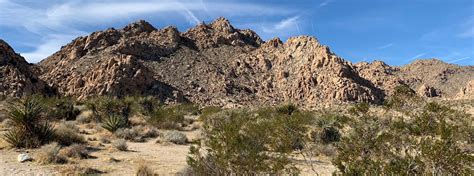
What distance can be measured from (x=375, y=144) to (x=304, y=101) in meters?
57.4

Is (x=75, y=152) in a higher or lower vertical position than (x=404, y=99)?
lower

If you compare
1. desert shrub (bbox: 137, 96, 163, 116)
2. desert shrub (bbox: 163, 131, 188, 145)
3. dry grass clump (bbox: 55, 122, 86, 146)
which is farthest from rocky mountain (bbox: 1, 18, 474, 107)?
dry grass clump (bbox: 55, 122, 86, 146)

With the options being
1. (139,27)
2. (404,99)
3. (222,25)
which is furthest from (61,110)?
A: (222,25)

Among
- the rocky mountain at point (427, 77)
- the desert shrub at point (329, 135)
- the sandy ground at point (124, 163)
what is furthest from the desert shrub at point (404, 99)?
the rocky mountain at point (427, 77)

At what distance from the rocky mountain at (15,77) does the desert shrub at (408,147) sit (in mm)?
37512

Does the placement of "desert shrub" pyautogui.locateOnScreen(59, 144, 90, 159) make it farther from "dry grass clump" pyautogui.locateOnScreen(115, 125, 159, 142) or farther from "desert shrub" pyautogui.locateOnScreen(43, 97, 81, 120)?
"desert shrub" pyautogui.locateOnScreen(43, 97, 81, 120)

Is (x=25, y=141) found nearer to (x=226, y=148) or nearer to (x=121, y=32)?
(x=226, y=148)

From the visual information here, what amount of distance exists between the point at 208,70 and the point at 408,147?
64323mm

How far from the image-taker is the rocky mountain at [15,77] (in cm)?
4322

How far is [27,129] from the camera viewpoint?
17422mm

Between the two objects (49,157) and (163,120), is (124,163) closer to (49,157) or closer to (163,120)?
(49,157)

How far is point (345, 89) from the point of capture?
65.7 metres

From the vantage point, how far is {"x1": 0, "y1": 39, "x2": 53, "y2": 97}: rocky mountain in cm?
4322

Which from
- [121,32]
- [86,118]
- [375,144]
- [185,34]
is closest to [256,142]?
[375,144]
